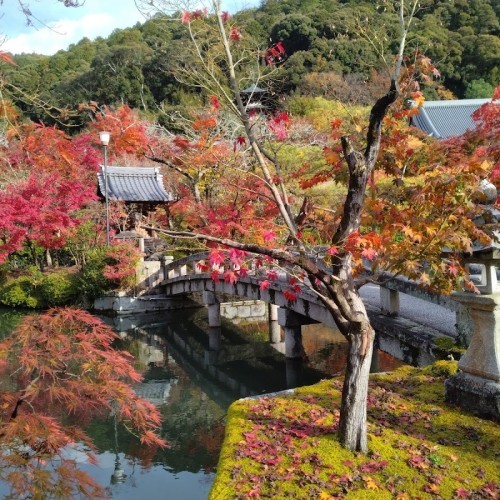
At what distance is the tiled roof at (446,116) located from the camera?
24797 millimetres

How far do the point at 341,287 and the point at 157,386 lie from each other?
25.0ft

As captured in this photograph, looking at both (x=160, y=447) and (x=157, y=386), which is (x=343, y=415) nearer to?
(x=160, y=447)

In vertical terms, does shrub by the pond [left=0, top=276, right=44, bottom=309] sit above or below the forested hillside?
below

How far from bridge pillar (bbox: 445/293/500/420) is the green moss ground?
0.51 feet

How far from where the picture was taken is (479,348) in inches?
182

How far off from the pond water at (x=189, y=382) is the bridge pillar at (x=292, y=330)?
0.28 meters

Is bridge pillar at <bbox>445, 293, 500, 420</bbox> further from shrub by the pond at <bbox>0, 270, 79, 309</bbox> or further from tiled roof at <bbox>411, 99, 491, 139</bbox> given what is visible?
tiled roof at <bbox>411, 99, 491, 139</bbox>

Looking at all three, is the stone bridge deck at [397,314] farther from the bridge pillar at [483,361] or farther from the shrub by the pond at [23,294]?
the shrub by the pond at [23,294]

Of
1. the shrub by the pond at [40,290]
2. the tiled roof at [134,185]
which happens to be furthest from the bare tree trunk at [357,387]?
the shrub by the pond at [40,290]

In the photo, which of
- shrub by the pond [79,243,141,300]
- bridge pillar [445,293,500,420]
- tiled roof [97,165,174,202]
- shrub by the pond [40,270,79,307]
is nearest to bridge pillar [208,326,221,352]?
shrub by the pond [79,243,141,300]

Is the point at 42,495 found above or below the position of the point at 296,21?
below

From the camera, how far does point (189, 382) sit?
1116 centimetres

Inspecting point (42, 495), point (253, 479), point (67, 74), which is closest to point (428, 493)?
point (253, 479)

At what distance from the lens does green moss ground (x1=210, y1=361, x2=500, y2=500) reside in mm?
3730
